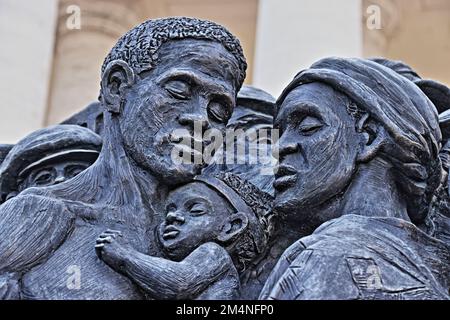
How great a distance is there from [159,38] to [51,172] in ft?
2.69

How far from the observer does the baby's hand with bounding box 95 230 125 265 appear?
2904 mm

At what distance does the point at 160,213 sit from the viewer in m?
3.13

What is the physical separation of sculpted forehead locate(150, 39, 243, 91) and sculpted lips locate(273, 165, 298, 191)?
1.06 ft

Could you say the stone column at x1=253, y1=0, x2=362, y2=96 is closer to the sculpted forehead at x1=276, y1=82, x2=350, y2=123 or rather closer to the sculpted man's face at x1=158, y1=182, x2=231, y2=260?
the sculpted forehead at x1=276, y1=82, x2=350, y2=123

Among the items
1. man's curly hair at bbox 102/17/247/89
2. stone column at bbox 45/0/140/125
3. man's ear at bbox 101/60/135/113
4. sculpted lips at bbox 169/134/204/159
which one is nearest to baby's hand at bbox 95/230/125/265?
sculpted lips at bbox 169/134/204/159

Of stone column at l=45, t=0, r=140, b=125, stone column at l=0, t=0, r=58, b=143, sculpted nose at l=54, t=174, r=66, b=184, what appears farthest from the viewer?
stone column at l=45, t=0, r=140, b=125

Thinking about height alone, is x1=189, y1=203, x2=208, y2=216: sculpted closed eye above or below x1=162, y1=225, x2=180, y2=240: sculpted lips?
above

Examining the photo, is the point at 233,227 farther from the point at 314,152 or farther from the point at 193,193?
the point at 314,152

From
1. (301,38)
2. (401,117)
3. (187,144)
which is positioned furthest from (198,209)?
(301,38)

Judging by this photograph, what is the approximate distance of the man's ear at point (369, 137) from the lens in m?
3.16

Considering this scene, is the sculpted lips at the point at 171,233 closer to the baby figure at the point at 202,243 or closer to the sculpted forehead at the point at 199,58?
the baby figure at the point at 202,243

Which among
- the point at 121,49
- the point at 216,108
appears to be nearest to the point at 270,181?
the point at 216,108

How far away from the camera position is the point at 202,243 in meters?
3.04

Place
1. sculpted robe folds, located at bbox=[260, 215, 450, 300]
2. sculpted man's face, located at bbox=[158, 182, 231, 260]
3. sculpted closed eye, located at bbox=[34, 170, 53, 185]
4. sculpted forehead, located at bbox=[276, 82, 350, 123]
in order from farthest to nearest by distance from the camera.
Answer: sculpted closed eye, located at bbox=[34, 170, 53, 185] < sculpted forehead, located at bbox=[276, 82, 350, 123] < sculpted man's face, located at bbox=[158, 182, 231, 260] < sculpted robe folds, located at bbox=[260, 215, 450, 300]
